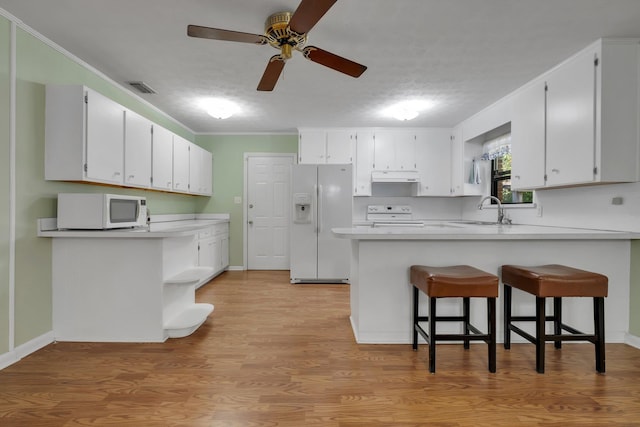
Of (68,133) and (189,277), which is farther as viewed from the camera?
(189,277)

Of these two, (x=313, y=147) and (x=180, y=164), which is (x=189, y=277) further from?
(x=313, y=147)

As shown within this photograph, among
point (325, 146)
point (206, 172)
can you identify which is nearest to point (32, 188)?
point (206, 172)

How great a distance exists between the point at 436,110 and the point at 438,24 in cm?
205

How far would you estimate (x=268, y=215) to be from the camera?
18.1 ft

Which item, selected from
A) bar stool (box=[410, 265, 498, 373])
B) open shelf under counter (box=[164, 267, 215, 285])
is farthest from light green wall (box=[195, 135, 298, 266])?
bar stool (box=[410, 265, 498, 373])

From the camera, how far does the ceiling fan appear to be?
67.6 inches

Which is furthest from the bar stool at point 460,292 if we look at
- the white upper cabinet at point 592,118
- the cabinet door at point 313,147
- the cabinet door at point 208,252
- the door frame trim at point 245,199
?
the door frame trim at point 245,199

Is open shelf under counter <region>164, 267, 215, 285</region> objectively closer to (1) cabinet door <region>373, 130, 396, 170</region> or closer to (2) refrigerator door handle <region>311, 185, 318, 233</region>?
(2) refrigerator door handle <region>311, 185, 318, 233</region>

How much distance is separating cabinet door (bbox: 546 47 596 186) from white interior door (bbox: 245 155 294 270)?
366 cm

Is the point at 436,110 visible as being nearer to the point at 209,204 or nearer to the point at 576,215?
the point at 576,215

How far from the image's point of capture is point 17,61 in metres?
2.27

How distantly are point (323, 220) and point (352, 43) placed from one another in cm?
260

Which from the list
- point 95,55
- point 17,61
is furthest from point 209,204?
point 17,61

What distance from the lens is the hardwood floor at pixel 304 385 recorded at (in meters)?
1.67
